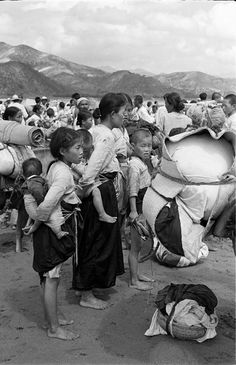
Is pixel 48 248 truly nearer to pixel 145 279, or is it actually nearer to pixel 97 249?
pixel 97 249

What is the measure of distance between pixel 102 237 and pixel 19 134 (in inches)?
66.6

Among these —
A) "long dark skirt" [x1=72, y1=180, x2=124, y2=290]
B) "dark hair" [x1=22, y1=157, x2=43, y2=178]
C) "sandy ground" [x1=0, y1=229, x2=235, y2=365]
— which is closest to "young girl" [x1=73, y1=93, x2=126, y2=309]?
"long dark skirt" [x1=72, y1=180, x2=124, y2=290]

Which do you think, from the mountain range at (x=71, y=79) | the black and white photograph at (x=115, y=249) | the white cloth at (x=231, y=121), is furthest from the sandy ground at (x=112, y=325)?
the mountain range at (x=71, y=79)

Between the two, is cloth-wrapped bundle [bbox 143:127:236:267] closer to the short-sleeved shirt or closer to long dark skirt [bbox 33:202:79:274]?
long dark skirt [bbox 33:202:79:274]

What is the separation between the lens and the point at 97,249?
13.8ft

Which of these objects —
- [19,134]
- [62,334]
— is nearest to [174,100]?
[19,134]

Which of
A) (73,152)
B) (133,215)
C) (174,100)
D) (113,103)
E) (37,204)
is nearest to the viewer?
(73,152)

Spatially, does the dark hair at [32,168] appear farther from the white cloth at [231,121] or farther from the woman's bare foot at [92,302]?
the white cloth at [231,121]

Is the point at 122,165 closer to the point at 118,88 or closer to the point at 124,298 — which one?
the point at 124,298

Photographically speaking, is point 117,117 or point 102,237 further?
point 102,237

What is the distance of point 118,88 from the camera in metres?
56.1

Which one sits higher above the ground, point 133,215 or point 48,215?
point 48,215

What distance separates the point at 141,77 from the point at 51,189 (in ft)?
185

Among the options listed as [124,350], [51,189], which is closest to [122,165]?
[51,189]
